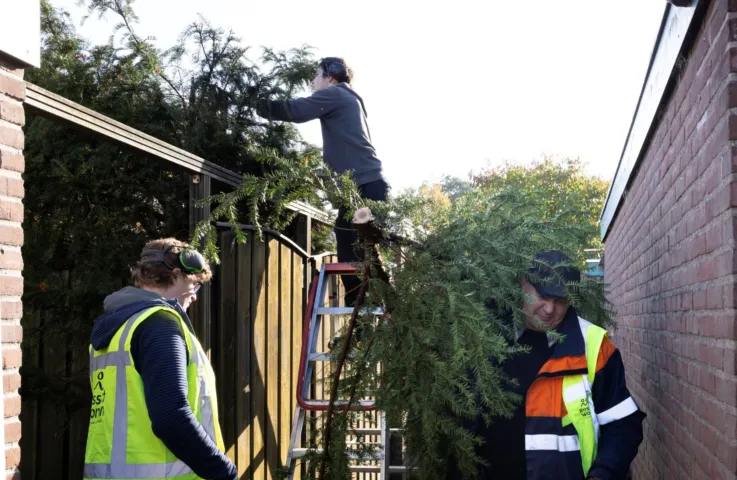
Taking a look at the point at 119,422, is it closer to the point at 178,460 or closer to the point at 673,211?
the point at 178,460

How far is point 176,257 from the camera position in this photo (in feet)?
10.4

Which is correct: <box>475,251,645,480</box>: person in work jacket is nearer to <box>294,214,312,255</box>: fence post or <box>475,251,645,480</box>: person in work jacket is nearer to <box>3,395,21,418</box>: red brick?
<box>3,395,21,418</box>: red brick

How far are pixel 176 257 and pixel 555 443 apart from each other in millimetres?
A: 1775

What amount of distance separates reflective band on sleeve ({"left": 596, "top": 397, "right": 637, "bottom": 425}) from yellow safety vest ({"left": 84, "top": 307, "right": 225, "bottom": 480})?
167 centimetres

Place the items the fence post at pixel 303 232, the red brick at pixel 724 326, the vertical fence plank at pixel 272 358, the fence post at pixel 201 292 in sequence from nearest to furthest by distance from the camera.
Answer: the red brick at pixel 724 326
the fence post at pixel 201 292
the vertical fence plank at pixel 272 358
the fence post at pixel 303 232

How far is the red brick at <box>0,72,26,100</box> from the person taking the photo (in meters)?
3.01

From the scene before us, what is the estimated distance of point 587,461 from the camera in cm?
305

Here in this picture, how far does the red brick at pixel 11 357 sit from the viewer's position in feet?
9.89

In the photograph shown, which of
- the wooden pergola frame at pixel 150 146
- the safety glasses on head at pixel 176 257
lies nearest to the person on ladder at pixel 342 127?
the wooden pergola frame at pixel 150 146

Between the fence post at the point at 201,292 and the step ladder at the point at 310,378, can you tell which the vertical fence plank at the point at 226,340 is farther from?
the step ladder at the point at 310,378

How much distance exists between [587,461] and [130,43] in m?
3.99

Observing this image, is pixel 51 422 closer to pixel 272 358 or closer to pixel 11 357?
pixel 272 358

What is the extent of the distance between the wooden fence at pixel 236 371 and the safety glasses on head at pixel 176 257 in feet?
4.59

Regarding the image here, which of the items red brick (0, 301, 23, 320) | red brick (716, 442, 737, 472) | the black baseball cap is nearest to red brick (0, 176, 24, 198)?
red brick (0, 301, 23, 320)
